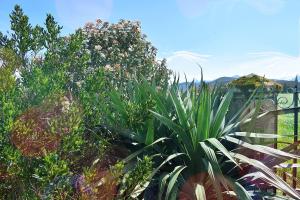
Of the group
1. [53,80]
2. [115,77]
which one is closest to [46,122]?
[53,80]

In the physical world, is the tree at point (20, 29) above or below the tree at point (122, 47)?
below

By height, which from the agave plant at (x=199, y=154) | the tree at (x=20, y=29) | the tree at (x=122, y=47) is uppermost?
the tree at (x=122, y=47)

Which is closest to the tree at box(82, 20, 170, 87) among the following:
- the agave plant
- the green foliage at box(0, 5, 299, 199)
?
the green foliage at box(0, 5, 299, 199)

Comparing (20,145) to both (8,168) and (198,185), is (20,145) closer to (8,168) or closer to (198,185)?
→ (8,168)

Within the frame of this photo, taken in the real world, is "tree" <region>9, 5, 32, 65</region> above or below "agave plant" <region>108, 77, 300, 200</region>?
above

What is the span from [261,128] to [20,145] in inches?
116

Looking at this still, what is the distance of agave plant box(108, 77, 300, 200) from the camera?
3.87m

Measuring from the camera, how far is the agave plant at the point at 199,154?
12.7 ft

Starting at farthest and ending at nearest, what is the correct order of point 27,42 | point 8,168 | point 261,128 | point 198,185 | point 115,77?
1. point 115,77
2. point 261,128
3. point 198,185
4. point 27,42
5. point 8,168

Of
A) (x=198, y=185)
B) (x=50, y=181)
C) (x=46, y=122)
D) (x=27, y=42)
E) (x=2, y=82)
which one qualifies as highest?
(x=27, y=42)

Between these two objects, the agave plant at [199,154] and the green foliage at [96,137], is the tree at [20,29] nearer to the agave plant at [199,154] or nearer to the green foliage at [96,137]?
the green foliage at [96,137]

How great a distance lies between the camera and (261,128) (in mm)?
5078

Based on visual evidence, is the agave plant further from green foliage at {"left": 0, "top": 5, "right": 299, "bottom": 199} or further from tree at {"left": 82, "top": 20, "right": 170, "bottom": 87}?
tree at {"left": 82, "top": 20, "right": 170, "bottom": 87}

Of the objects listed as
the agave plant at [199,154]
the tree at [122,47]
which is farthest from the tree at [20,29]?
the tree at [122,47]
